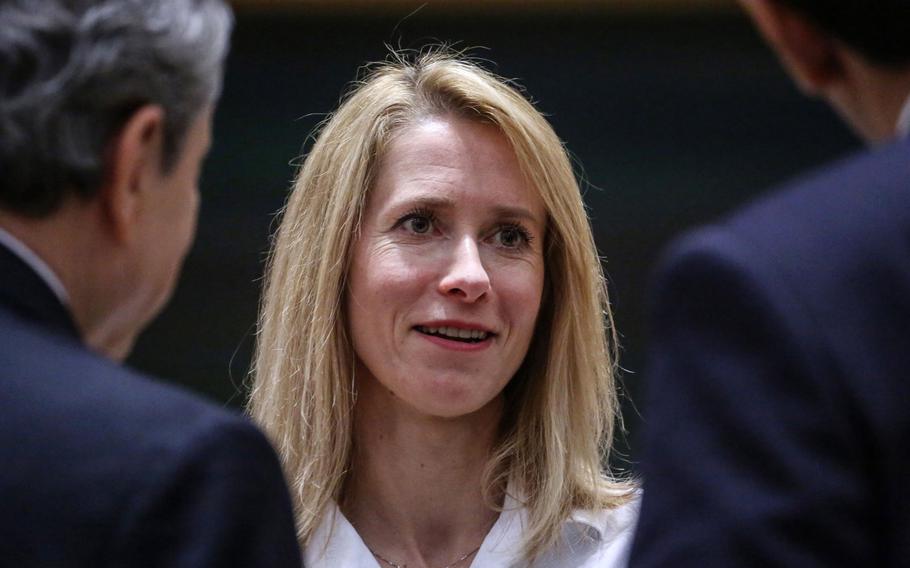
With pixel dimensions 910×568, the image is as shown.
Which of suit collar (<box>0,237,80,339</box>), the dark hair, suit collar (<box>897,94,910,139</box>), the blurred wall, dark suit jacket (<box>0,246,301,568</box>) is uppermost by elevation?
the dark hair

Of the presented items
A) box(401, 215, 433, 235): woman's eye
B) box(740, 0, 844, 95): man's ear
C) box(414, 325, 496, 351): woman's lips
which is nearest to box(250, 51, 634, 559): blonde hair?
box(401, 215, 433, 235): woman's eye

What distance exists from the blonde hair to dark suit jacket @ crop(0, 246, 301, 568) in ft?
4.92

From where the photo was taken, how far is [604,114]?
812cm

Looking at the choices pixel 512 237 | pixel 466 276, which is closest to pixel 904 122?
pixel 466 276

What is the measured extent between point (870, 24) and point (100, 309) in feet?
2.95

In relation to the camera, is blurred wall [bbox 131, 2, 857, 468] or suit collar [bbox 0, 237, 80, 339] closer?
suit collar [bbox 0, 237, 80, 339]

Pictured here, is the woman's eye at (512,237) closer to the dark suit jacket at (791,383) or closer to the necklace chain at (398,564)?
the necklace chain at (398,564)

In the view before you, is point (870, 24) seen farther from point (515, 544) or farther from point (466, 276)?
point (515, 544)

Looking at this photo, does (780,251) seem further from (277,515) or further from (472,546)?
(472,546)

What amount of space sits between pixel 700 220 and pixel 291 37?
255cm

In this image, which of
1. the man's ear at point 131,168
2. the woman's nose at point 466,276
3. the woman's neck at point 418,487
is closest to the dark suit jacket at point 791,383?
the man's ear at point 131,168

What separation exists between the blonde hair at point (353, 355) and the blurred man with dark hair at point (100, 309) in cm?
144

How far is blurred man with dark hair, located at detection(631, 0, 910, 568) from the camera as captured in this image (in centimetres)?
136

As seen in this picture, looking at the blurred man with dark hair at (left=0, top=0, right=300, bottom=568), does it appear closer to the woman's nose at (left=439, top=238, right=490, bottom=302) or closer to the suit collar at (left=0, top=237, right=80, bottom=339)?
the suit collar at (left=0, top=237, right=80, bottom=339)
